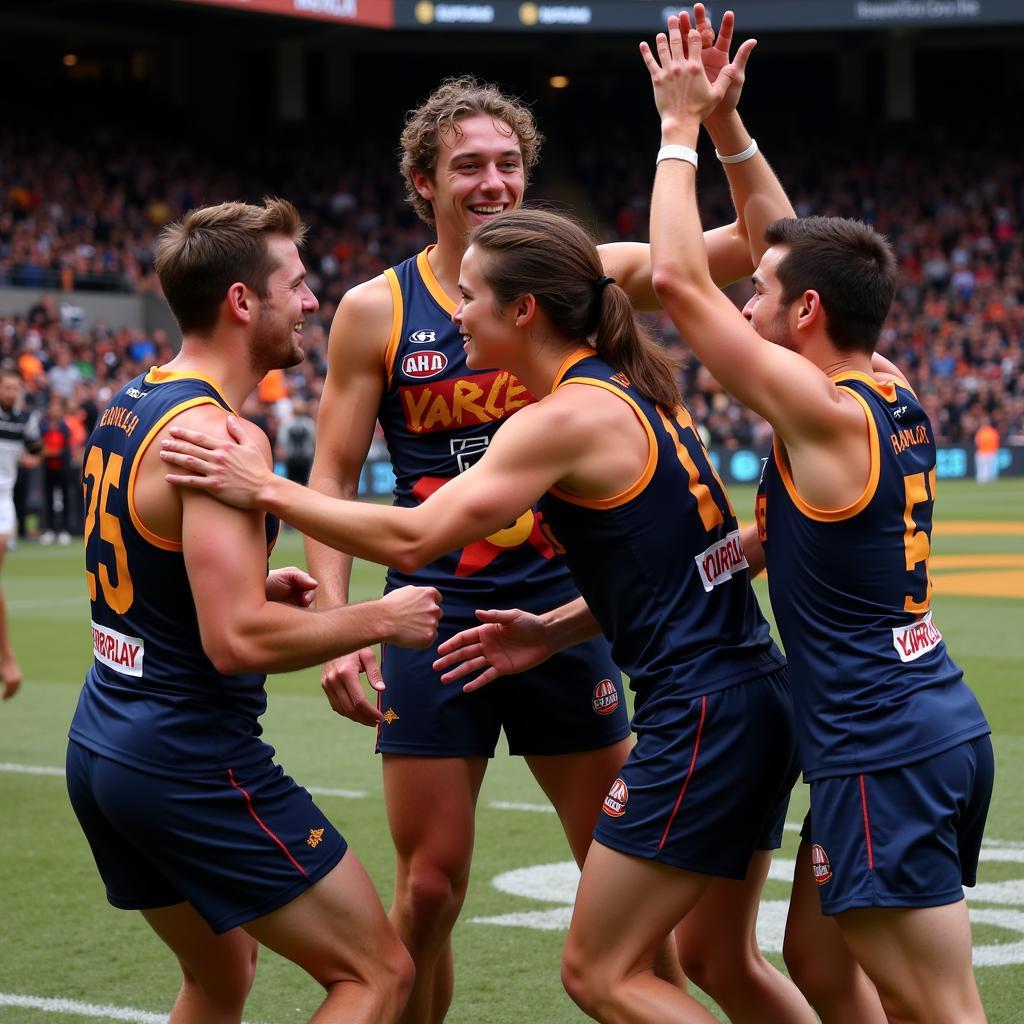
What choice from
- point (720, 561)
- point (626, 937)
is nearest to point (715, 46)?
point (720, 561)

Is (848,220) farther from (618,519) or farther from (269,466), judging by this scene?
Answer: (269,466)

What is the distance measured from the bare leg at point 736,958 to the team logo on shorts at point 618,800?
0.44 meters

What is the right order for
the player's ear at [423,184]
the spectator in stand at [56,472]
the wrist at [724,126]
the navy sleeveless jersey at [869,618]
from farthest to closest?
the spectator in stand at [56,472] → the player's ear at [423,184] → the wrist at [724,126] → the navy sleeveless jersey at [869,618]

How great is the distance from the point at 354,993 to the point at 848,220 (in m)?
2.11

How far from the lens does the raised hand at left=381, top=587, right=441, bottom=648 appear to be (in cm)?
390

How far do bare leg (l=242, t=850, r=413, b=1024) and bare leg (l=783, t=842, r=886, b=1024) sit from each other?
99cm

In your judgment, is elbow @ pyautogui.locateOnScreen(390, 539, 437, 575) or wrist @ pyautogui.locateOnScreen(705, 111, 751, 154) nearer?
elbow @ pyautogui.locateOnScreen(390, 539, 437, 575)

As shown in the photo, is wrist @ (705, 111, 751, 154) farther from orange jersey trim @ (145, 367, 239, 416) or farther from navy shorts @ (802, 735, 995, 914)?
navy shorts @ (802, 735, 995, 914)

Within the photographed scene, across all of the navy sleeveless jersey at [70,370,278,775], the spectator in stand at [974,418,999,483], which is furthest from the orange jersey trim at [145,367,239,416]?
the spectator in stand at [974,418,999,483]

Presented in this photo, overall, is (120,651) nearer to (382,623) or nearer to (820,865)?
(382,623)

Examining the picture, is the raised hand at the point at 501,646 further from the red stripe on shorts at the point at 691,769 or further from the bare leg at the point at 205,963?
the bare leg at the point at 205,963

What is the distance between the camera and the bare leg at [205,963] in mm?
3982

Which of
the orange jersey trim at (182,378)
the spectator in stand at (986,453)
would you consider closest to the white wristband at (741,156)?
the orange jersey trim at (182,378)

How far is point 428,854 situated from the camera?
4.76m
